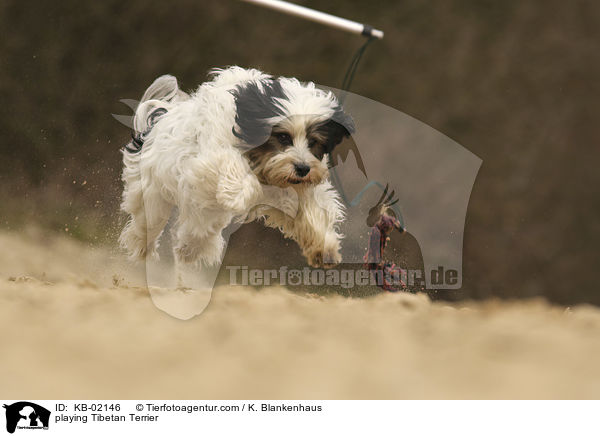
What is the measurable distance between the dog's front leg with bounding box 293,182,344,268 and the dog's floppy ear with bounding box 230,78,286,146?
36 centimetres

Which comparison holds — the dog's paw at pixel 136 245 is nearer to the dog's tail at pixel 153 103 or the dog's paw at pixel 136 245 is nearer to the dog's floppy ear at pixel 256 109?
the dog's tail at pixel 153 103

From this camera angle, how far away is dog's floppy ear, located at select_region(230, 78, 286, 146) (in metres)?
2.65

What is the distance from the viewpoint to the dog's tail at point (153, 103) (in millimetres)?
3359

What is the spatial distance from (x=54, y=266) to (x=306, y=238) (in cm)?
262

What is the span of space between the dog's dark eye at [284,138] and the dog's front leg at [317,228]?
26cm

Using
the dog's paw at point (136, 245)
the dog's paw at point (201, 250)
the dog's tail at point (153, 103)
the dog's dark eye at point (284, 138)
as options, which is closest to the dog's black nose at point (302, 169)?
the dog's dark eye at point (284, 138)

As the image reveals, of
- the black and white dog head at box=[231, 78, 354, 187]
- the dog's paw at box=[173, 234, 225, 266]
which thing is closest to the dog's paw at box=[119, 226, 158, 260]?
the dog's paw at box=[173, 234, 225, 266]

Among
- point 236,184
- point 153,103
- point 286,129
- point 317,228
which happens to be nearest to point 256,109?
point 286,129

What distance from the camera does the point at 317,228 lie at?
2836 millimetres

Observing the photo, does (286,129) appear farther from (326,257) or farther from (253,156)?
(326,257)

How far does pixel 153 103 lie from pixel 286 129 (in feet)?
3.66
